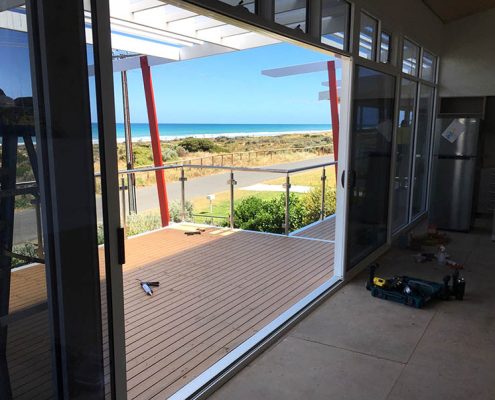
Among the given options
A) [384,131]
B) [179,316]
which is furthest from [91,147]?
[384,131]

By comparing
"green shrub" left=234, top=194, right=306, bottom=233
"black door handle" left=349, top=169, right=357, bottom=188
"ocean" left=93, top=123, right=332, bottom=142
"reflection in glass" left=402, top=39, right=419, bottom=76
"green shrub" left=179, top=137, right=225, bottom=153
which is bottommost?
"green shrub" left=234, top=194, right=306, bottom=233

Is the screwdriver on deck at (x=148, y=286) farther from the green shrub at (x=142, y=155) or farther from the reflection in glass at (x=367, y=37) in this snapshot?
the green shrub at (x=142, y=155)

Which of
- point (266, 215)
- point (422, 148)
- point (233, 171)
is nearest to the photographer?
point (233, 171)

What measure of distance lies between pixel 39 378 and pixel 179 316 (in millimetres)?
1932

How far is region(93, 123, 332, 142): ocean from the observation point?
37500 mm

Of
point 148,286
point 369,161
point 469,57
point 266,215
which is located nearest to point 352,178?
point 369,161

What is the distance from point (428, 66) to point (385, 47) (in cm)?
219

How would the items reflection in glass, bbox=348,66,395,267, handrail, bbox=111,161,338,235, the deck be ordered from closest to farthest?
→ the deck, reflection in glass, bbox=348,66,395,267, handrail, bbox=111,161,338,235

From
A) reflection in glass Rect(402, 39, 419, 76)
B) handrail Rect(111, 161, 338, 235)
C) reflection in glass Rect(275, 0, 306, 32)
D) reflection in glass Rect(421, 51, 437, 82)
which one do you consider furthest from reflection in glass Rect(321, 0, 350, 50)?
reflection in glass Rect(421, 51, 437, 82)

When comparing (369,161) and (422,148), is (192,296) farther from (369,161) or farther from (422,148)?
(422,148)

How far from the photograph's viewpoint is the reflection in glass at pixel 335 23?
3.20m

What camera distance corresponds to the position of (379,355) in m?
2.69

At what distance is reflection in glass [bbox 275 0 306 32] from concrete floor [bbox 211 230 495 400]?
210cm

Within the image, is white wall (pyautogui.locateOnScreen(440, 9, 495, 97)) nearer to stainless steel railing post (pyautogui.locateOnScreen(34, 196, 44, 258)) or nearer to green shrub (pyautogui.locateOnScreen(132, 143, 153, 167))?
stainless steel railing post (pyautogui.locateOnScreen(34, 196, 44, 258))
